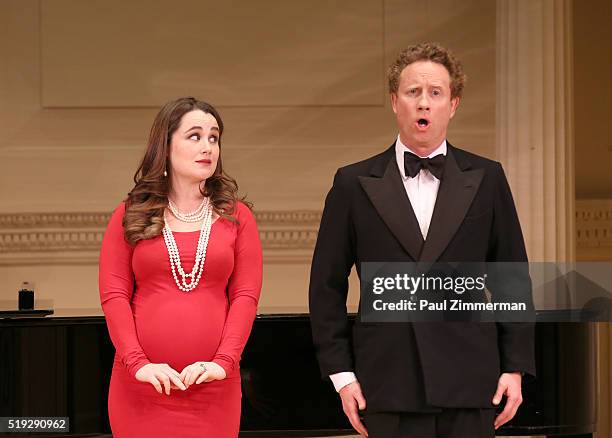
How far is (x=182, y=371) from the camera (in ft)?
9.29

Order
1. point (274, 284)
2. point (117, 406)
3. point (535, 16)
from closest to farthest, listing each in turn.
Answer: point (117, 406) → point (535, 16) → point (274, 284)

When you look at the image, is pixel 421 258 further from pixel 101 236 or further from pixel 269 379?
pixel 101 236

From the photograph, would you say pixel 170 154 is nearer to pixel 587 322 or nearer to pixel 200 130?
pixel 200 130

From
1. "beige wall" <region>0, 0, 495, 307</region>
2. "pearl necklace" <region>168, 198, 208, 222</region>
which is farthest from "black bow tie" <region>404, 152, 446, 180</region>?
"beige wall" <region>0, 0, 495, 307</region>

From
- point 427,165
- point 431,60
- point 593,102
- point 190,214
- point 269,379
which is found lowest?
point 269,379

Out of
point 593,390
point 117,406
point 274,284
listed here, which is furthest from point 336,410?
point 274,284

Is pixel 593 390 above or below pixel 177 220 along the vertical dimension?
below

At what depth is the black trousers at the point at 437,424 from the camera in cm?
262

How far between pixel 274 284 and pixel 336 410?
2350mm

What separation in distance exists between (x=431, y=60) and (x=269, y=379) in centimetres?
186

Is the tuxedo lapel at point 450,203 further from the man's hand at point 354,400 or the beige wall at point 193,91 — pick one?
the beige wall at point 193,91

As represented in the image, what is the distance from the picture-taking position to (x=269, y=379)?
13.7 feet

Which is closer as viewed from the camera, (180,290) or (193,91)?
(180,290)

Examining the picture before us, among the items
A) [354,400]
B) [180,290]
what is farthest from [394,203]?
[180,290]
